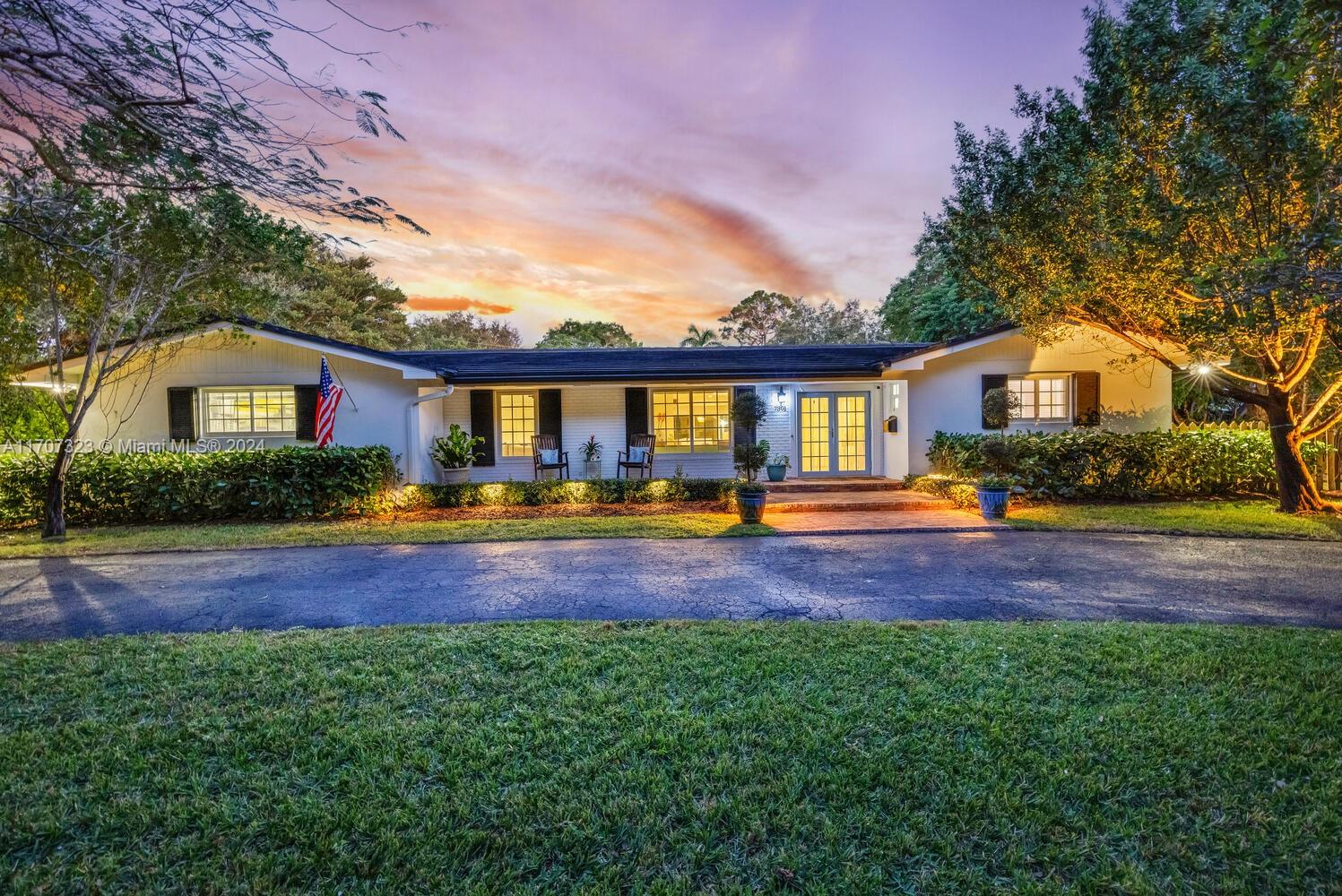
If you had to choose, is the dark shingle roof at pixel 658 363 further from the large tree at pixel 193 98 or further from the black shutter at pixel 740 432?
the large tree at pixel 193 98

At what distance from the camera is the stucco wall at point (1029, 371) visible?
38.5 feet

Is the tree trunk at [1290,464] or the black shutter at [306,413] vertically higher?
the black shutter at [306,413]

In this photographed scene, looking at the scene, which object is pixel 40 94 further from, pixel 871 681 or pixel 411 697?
pixel 871 681

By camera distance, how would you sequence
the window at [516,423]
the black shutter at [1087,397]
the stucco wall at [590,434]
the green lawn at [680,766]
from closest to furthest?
the green lawn at [680,766], the black shutter at [1087,397], the stucco wall at [590,434], the window at [516,423]

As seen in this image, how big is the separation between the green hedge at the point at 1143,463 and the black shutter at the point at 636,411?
254 inches

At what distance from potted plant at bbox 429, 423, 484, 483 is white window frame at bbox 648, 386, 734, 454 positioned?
3.78 m

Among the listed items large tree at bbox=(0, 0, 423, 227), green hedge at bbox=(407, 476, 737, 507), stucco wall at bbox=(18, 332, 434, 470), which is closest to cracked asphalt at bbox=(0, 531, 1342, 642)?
green hedge at bbox=(407, 476, 737, 507)

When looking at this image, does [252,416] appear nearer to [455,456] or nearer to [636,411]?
[455,456]

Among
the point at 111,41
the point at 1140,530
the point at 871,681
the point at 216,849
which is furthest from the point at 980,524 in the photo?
the point at 111,41

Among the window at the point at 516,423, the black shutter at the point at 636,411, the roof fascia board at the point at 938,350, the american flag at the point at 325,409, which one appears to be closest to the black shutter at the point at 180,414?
the american flag at the point at 325,409

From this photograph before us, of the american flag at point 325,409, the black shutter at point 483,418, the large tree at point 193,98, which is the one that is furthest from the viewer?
the black shutter at point 483,418

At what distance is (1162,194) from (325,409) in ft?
42.8

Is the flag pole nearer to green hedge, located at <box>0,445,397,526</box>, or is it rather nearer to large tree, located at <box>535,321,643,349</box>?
green hedge, located at <box>0,445,397,526</box>

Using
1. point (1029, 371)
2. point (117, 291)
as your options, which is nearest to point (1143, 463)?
point (1029, 371)
